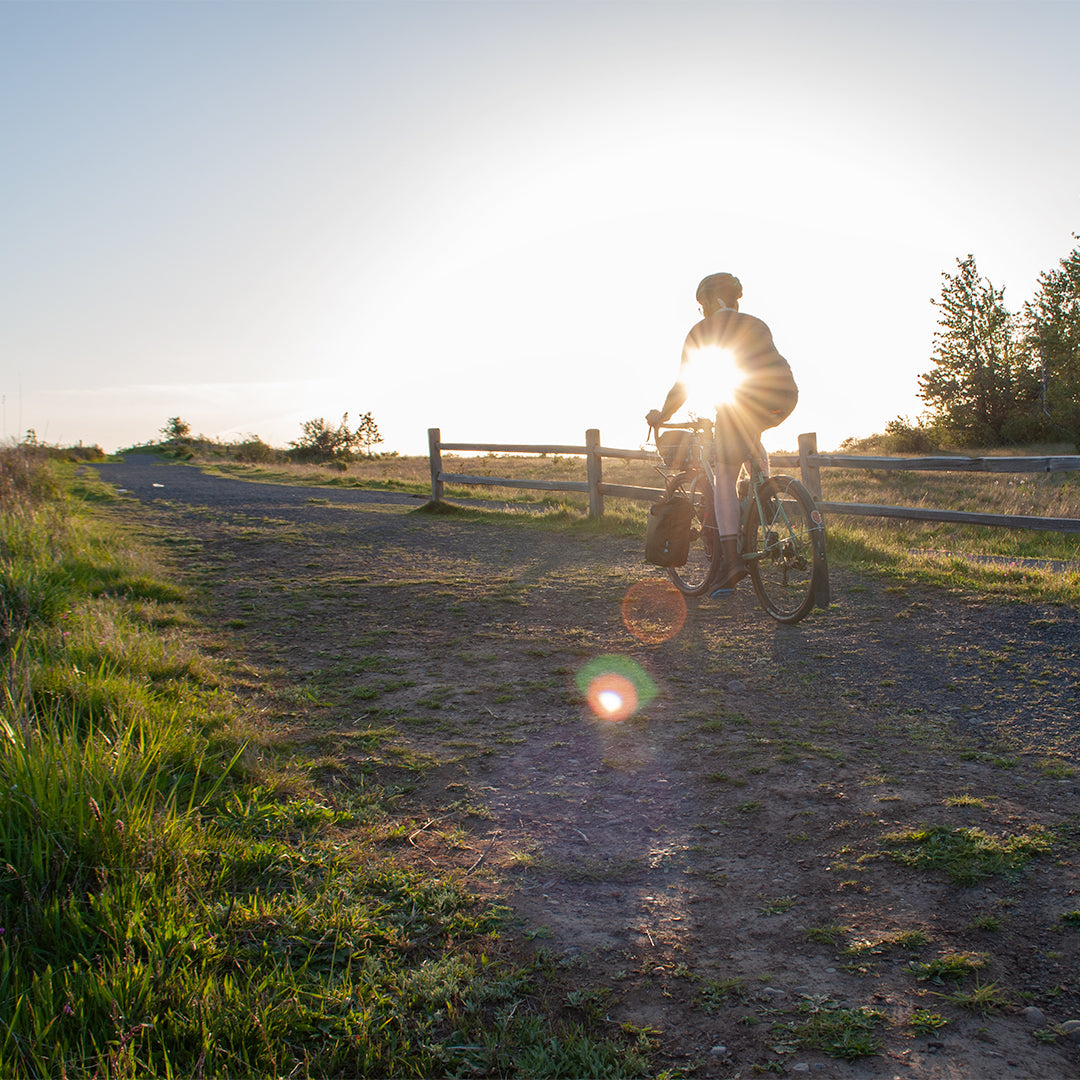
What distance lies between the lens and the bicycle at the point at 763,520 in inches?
207

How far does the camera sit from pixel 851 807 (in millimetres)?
2854

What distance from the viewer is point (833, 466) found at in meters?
9.61

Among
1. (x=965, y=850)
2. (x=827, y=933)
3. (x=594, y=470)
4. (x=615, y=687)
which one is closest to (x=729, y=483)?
(x=615, y=687)

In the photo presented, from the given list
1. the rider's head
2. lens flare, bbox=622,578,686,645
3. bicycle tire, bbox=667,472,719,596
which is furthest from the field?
the rider's head

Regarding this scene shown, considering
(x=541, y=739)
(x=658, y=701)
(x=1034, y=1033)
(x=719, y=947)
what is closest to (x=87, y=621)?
(x=541, y=739)

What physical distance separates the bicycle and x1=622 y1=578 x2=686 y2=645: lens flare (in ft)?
0.92

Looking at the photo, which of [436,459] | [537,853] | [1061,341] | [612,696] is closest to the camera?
[537,853]

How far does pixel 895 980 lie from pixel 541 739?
76.3 inches

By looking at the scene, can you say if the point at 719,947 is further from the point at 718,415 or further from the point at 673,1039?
the point at 718,415

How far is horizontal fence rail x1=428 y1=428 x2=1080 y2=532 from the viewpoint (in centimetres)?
632

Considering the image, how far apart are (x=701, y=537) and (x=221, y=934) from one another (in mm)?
5129

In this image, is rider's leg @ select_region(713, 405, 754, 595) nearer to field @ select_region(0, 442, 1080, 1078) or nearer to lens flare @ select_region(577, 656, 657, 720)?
field @ select_region(0, 442, 1080, 1078)

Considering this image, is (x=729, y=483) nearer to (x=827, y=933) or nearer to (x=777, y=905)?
(x=777, y=905)

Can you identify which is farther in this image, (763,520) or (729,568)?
(729,568)
